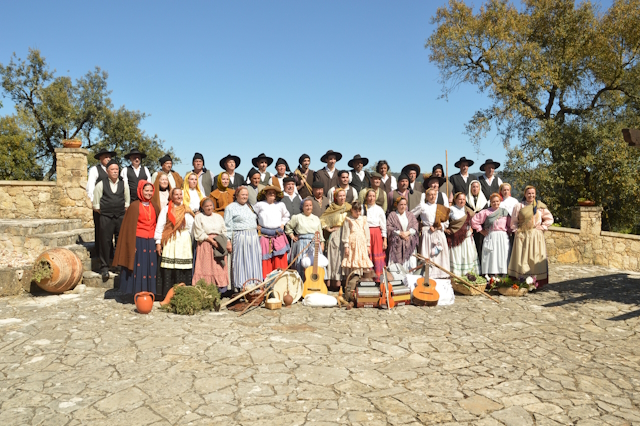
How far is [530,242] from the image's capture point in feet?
26.0

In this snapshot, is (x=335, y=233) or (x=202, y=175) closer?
(x=335, y=233)

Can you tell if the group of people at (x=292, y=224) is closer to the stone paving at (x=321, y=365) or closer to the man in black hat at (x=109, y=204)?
the man in black hat at (x=109, y=204)

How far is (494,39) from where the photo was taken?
599 inches

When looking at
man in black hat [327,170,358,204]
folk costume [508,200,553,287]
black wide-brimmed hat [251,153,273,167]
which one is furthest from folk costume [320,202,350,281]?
folk costume [508,200,553,287]

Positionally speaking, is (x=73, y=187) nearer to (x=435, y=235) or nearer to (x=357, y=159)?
(x=357, y=159)

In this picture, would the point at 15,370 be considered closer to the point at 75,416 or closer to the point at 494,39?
the point at 75,416

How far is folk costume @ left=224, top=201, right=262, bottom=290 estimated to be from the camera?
7137mm

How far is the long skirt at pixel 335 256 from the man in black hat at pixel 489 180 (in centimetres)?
311

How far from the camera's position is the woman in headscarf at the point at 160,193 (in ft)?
23.5

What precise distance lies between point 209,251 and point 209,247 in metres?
0.06

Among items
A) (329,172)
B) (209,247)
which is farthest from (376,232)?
(209,247)

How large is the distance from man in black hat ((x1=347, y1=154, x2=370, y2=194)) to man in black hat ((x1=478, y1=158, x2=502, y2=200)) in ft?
7.03

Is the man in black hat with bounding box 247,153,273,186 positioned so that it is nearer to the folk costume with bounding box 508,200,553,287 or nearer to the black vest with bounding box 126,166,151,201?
the black vest with bounding box 126,166,151,201

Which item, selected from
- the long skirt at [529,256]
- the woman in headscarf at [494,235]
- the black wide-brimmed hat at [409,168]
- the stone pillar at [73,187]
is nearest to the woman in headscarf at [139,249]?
the stone pillar at [73,187]
